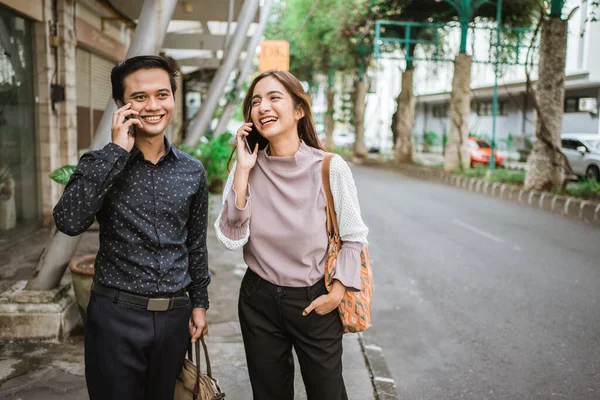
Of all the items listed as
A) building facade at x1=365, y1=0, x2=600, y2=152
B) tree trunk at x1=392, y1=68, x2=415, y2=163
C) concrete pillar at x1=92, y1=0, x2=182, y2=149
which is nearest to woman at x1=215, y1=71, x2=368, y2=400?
concrete pillar at x1=92, y1=0, x2=182, y2=149

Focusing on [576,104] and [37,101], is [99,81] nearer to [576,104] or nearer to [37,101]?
[37,101]

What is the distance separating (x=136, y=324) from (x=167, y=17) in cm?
280

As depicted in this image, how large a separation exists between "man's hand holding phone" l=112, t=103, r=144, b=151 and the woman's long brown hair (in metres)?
0.44

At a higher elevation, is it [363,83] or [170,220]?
[363,83]

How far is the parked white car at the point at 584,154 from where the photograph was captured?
18.8 m

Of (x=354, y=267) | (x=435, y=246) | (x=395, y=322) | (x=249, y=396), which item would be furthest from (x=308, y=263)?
(x=435, y=246)

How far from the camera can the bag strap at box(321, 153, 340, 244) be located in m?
2.32

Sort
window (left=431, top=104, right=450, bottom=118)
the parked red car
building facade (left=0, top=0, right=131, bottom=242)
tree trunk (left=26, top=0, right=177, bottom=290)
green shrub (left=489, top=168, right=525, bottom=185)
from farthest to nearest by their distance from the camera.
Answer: window (left=431, top=104, right=450, bottom=118), the parked red car, green shrub (left=489, top=168, right=525, bottom=185), building facade (left=0, top=0, right=131, bottom=242), tree trunk (left=26, top=0, right=177, bottom=290)

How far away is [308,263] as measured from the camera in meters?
2.31

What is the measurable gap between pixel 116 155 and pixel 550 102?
44.2 ft

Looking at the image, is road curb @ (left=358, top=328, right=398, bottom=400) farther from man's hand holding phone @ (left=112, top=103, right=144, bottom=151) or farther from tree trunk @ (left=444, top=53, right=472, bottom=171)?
tree trunk @ (left=444, top=53, right=472, bottom=171)

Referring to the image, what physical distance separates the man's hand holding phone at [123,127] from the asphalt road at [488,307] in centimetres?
271

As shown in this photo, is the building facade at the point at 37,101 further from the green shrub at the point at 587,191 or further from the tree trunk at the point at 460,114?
the tree trunk at the point at 460,114

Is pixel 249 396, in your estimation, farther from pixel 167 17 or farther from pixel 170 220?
pixel 167 17
